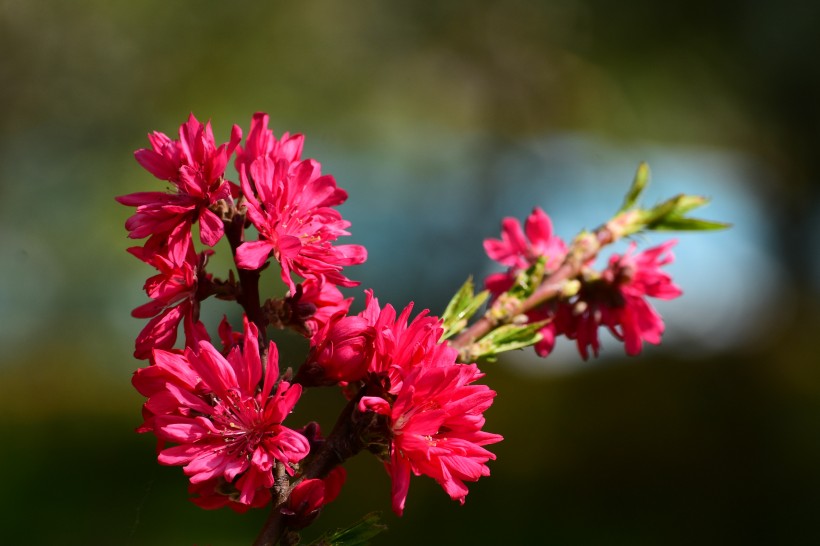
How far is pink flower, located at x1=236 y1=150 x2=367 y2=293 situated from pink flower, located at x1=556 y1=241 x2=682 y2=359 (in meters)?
0.45

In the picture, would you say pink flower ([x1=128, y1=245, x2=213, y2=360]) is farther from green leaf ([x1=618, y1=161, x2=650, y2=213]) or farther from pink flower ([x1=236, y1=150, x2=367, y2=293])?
green leaf ([x1=618, y1=161, x2=650, y2=213])

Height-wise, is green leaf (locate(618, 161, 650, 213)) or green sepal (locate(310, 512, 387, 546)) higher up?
green leaf (locate(618, 161, 650, 213))

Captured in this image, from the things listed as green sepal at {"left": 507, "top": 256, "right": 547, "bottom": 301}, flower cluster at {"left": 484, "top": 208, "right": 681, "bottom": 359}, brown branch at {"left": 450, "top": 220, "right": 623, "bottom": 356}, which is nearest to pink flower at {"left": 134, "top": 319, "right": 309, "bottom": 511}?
brown branch at {"left": 450, "top": 220, "right": 623, "bottom": 356}

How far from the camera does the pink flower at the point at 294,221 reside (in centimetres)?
69

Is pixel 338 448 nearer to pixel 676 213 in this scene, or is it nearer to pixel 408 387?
pixel 408 387

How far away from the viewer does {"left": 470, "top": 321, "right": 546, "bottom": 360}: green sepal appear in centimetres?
84

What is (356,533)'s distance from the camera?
682mm

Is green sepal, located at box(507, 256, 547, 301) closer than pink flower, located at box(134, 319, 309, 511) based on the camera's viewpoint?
No

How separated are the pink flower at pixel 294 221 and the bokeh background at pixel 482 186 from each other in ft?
12.3

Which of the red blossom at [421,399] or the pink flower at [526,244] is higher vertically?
the pink flower at [526,244]

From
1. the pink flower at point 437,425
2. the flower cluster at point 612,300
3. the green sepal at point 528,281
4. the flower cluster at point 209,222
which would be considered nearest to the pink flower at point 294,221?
the flower cluster at point 209,222

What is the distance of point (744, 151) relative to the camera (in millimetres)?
9203

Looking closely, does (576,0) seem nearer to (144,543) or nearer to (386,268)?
(386,268)

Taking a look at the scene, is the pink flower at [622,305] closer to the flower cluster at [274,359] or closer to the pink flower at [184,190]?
the flower cluster at [274,359]
